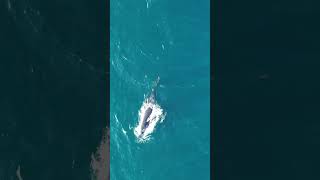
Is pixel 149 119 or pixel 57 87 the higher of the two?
pixel 57 87

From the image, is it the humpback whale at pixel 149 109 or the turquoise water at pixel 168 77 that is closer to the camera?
the turquoise water at pixel 168 77

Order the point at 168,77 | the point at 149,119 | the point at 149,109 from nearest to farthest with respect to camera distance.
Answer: the point at 168,77
the point at 149,109
the point at 149,119

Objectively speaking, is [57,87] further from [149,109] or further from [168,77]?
[168,77]

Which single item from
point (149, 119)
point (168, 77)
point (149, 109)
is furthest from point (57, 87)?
point (168, 77)

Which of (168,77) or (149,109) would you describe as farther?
(149,109)

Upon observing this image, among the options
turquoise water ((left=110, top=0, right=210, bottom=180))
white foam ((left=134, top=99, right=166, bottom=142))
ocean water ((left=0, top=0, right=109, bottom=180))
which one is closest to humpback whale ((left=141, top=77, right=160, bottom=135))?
white foam ((left=134, top=99, right=166, bottom=142))

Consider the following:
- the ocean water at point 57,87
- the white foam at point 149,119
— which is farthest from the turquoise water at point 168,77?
the ocean water at point 57,87

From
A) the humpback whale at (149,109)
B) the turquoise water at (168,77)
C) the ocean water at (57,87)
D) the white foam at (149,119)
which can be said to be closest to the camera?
the turquoise water at (168,77)

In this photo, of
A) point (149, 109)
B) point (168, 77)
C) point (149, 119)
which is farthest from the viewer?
point (149, 119)

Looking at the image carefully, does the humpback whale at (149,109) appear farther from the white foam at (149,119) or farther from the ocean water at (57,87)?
the ocean water at (57,87)
